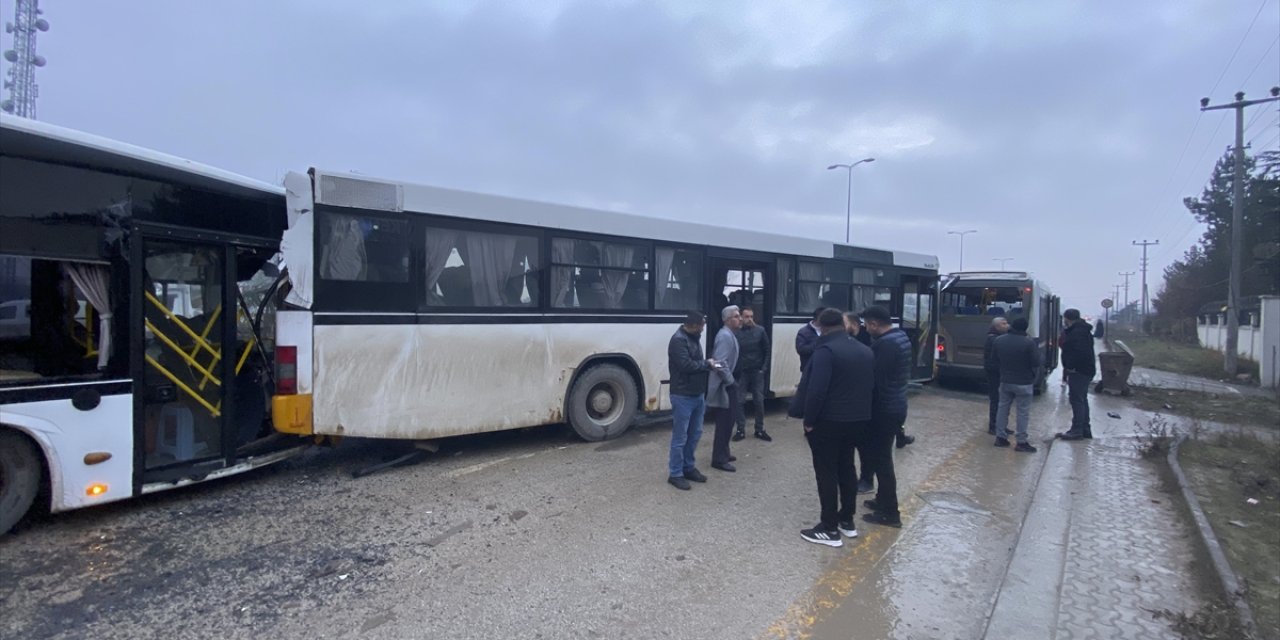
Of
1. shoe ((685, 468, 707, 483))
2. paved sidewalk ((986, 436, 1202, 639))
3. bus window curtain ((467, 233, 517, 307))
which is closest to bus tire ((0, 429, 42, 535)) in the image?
bus window curtain ((467, 233, 517, 307))

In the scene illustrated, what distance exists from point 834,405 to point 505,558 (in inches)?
104

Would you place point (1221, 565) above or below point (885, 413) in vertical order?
below

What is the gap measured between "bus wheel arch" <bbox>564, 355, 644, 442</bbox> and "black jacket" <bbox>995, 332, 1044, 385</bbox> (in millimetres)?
4803

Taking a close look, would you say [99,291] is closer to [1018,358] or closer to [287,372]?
[287,372]

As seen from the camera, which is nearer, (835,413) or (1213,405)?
(835,413)

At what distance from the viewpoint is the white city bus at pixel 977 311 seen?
525 inches

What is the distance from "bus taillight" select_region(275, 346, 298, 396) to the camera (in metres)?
5.44

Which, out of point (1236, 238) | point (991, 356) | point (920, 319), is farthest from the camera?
point (1236, 238)

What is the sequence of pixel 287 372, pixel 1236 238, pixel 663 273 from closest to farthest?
pixel 287 372, pixel 663 273, pixel 1236 238

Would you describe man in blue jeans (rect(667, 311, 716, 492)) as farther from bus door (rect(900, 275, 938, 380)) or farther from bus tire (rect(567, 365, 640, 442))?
bus door (rect(900, 275, 938, 380))

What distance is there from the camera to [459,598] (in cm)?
370

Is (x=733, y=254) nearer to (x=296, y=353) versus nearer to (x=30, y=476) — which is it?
(x=296, y=353)

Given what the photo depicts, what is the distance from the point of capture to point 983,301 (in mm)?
14156

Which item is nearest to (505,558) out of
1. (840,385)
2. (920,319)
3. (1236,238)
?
(840,385)
